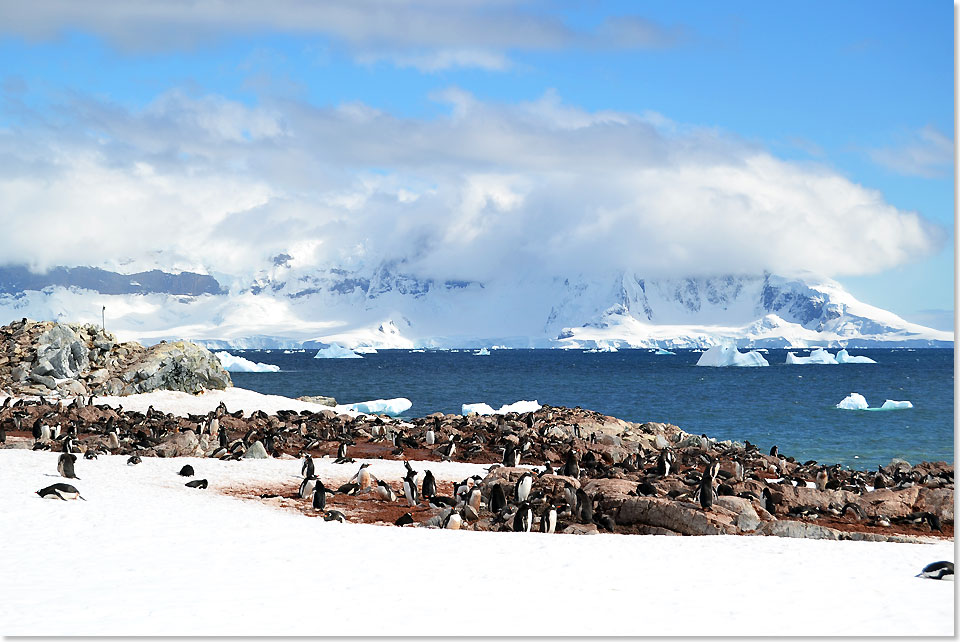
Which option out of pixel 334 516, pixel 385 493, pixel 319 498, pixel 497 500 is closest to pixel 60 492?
pixel 319 498

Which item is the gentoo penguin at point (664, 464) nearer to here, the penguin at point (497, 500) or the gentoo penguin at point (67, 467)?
the penguin at point (497, 500)

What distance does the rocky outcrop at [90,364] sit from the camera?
121 feet

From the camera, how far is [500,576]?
9.63 meters

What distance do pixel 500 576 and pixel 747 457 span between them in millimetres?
16680

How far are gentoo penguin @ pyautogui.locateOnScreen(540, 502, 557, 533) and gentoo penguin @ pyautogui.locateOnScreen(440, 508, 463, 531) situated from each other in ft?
4.23

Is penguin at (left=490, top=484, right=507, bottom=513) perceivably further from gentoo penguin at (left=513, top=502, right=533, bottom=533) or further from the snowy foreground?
the snowy foreground

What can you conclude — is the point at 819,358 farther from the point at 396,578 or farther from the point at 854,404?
the point at 396,578

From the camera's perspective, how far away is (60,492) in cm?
1391

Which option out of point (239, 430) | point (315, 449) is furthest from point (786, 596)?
point (239, 430)

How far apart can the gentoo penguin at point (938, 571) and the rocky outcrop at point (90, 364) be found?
109ft

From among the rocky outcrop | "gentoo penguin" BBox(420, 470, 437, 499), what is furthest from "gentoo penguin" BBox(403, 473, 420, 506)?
the rocky outcrop

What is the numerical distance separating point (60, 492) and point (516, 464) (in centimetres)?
1111

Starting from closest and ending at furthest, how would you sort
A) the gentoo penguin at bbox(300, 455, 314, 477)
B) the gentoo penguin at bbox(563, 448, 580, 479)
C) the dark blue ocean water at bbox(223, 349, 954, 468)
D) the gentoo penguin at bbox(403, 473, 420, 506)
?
the gentoo penguin at bbox(403, 473, 420, 506), the gentoo penguin at bbox(300, 455, 314, 477), the gentoo penguin at bbox(563, 448, 580, 479), the dark blue ocean water at bbox(223, 349, 954, 468)

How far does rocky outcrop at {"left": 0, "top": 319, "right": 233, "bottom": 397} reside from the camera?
36.8 metres
